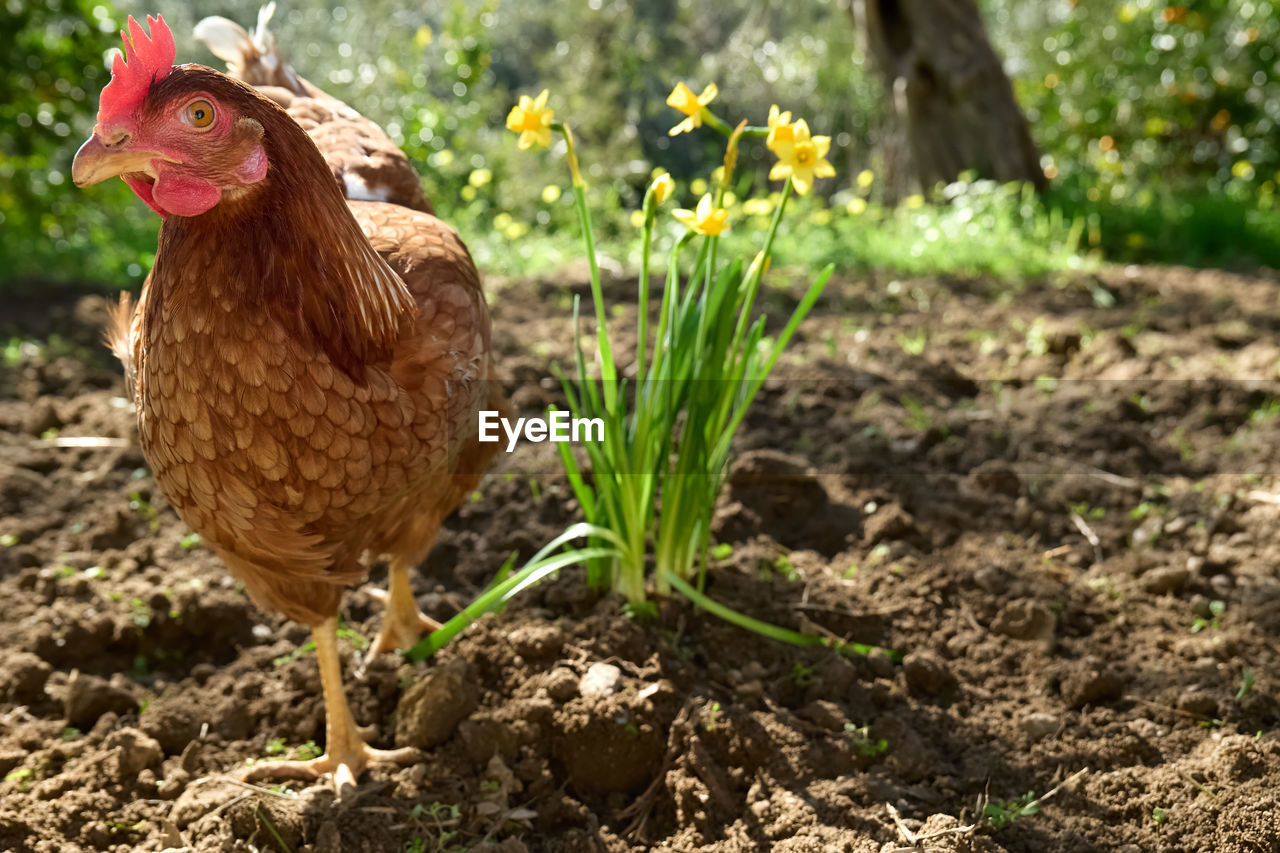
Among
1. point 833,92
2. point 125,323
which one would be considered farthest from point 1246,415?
point 833,92

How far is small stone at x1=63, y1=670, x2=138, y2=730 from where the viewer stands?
2.16 metres

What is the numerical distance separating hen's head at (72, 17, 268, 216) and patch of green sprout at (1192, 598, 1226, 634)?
241 cm

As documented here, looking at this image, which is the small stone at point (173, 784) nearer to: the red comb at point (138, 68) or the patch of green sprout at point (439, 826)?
the patch of green sprout at point (439, 826)

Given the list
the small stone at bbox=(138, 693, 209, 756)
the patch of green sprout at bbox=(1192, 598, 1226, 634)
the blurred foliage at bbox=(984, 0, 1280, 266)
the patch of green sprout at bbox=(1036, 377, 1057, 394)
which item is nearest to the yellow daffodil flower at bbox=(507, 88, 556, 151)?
the small stone at bbox=(138, 693, 209, 756)

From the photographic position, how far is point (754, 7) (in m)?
10.1

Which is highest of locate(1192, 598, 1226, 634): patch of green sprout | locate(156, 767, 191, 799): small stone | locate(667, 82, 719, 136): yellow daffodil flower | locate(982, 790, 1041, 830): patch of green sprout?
locate(667, 82, 719, 136): yellow daffodil flower

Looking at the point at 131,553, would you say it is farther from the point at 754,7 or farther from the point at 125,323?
the point at 754,7

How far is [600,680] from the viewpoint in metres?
2.09

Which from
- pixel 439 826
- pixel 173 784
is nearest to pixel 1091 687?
pixel 439 826

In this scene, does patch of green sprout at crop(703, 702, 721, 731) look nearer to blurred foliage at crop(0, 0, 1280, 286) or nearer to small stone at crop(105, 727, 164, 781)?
small stone at crop(105, 727, 164, 781)

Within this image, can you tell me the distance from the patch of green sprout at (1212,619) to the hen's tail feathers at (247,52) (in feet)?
9.07

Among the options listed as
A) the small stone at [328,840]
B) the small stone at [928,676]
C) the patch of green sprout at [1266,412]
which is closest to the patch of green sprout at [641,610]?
the small stone at [928,676]

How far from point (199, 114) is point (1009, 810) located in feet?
6.34

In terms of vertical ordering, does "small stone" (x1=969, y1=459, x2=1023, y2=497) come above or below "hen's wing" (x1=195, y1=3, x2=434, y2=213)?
below
